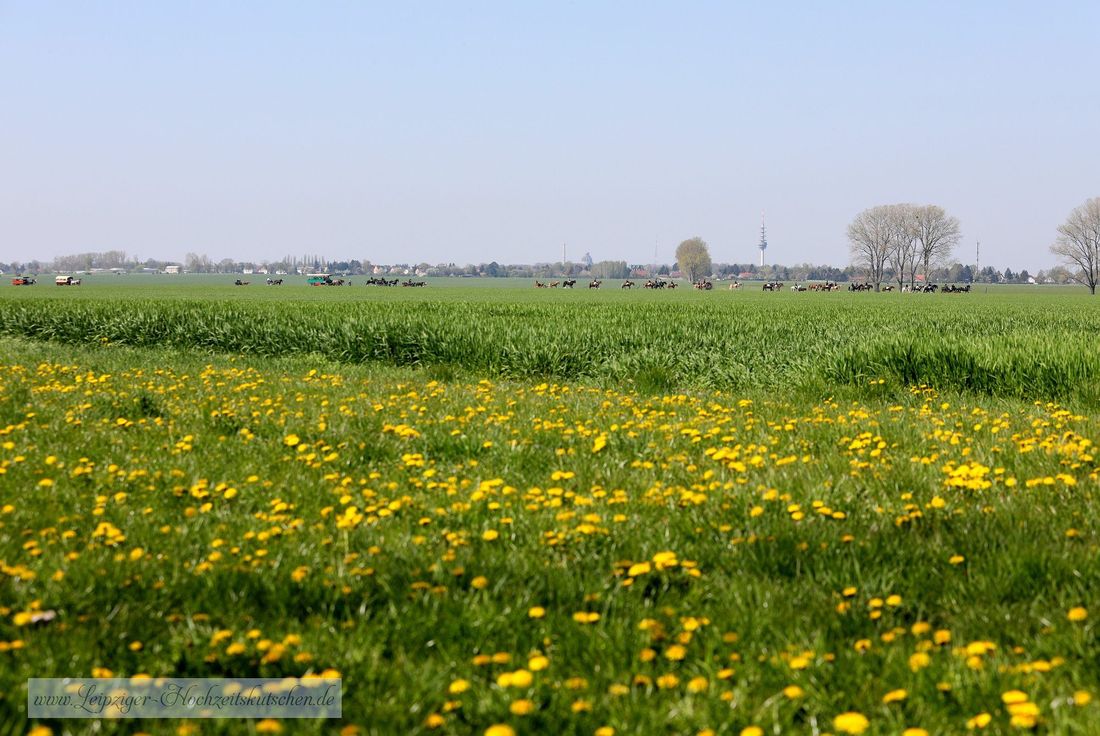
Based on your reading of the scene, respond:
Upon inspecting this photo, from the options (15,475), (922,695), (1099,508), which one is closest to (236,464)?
(15,475)

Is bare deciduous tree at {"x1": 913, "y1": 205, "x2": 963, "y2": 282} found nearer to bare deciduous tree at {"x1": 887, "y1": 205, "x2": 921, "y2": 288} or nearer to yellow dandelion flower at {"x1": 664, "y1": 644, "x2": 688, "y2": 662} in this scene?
bare deciduous tree at {"x1": 887, "y1": 205, "x2": 921, "y2": 288}

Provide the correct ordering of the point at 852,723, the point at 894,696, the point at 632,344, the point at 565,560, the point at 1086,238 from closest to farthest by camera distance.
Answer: the point at 852,723 → the point at 894,696 → the point at 565,560 → the point at 632,344 → the point at 1086,238

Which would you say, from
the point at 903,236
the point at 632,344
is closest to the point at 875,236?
the point at 903,236

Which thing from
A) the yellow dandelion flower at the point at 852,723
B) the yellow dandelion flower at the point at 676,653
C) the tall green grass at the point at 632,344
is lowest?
the yellow dandelion flower at the point at 676,653

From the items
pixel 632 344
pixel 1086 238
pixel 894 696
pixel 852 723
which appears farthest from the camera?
pixel 1086 238

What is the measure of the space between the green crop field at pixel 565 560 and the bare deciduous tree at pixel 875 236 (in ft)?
544

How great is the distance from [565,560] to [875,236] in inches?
6919

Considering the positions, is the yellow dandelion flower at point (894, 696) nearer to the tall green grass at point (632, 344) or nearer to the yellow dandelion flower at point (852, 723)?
the yellow dandelion flower at point (852, 723)

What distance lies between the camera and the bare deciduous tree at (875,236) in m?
164

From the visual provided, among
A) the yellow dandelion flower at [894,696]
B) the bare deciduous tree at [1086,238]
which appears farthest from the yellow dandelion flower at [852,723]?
the bare deciduous tree at [1086,238]

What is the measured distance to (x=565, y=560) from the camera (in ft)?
16.5

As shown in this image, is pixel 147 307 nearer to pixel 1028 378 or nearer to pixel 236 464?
pixel 236 464

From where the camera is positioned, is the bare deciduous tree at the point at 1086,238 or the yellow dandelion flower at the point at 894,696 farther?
the bare deciduous tree at the point at 1086,238

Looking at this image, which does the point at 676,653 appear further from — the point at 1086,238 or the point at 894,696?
the point at 1086,238
